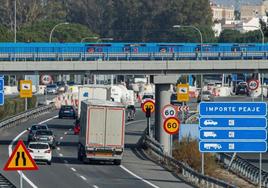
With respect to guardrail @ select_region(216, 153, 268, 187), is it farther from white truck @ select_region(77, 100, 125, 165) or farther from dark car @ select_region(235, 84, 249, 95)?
dark car @ select_region(235, 84, 249, 95)

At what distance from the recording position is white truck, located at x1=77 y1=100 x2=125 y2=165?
51938 millimetres

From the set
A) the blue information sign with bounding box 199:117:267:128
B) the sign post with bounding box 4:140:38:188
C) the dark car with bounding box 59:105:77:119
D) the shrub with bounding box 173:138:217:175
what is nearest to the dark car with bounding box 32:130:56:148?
the shrub with bounding box 173:138:217:175

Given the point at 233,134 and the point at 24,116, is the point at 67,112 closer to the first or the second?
the point at 24,116

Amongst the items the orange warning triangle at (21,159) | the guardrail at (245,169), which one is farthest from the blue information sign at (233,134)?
the orange warning triangle at (21,159)

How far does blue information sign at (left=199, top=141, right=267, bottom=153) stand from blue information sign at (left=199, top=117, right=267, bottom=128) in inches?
25.9

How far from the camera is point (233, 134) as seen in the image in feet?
120

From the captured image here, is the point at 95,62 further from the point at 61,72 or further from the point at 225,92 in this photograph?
the point at 225,92

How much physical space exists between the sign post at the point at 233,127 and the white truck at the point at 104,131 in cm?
1480

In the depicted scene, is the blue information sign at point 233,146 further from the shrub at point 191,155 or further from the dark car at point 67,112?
the dark car at point 67,112

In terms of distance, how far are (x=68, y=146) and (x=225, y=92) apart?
A: 7427cm

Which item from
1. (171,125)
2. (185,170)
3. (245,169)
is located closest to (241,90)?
(245,169)

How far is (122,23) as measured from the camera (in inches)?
7771

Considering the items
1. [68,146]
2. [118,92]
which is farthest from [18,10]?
[68,146]

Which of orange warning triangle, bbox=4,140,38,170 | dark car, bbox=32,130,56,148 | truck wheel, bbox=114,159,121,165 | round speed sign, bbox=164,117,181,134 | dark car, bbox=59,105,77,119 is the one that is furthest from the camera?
dark car, bbox=59,105,77,119
